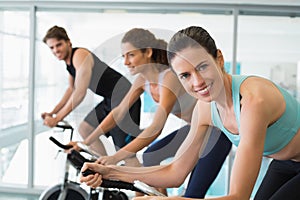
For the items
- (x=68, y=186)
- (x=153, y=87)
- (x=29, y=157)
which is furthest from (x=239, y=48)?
(x=29, y=157)

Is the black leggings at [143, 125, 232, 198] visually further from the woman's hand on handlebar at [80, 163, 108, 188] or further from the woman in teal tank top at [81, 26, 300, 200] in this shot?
the woman's hand on handlebar at [80, 163, 108, 188]

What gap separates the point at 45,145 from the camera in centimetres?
→ 359

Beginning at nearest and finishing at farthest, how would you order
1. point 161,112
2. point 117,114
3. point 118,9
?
point 161,112 → point 117,114 → point 118,9

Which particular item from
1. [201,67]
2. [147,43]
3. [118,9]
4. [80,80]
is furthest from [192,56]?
[118,9]

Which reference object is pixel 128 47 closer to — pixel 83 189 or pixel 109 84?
pixel 109 84

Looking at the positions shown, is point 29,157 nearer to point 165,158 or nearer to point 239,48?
point 165,158

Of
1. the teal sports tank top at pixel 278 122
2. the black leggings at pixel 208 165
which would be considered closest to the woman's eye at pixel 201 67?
the teal sports tank top at pixel 278 122

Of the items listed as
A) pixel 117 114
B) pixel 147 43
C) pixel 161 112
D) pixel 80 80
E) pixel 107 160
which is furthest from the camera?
pixel 80 80

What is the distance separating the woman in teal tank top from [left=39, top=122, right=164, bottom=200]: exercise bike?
104mm

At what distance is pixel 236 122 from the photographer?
1398 millimetres

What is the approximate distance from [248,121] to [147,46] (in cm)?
97

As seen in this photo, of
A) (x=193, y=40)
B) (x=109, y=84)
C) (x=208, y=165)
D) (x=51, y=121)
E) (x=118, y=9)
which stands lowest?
(x=208, y=165)

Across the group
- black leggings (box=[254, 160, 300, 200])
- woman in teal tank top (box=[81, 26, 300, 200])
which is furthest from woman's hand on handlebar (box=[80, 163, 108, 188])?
black leggings (box=[254, 160, 300, 200])

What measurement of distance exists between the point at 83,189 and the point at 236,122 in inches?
61.3
